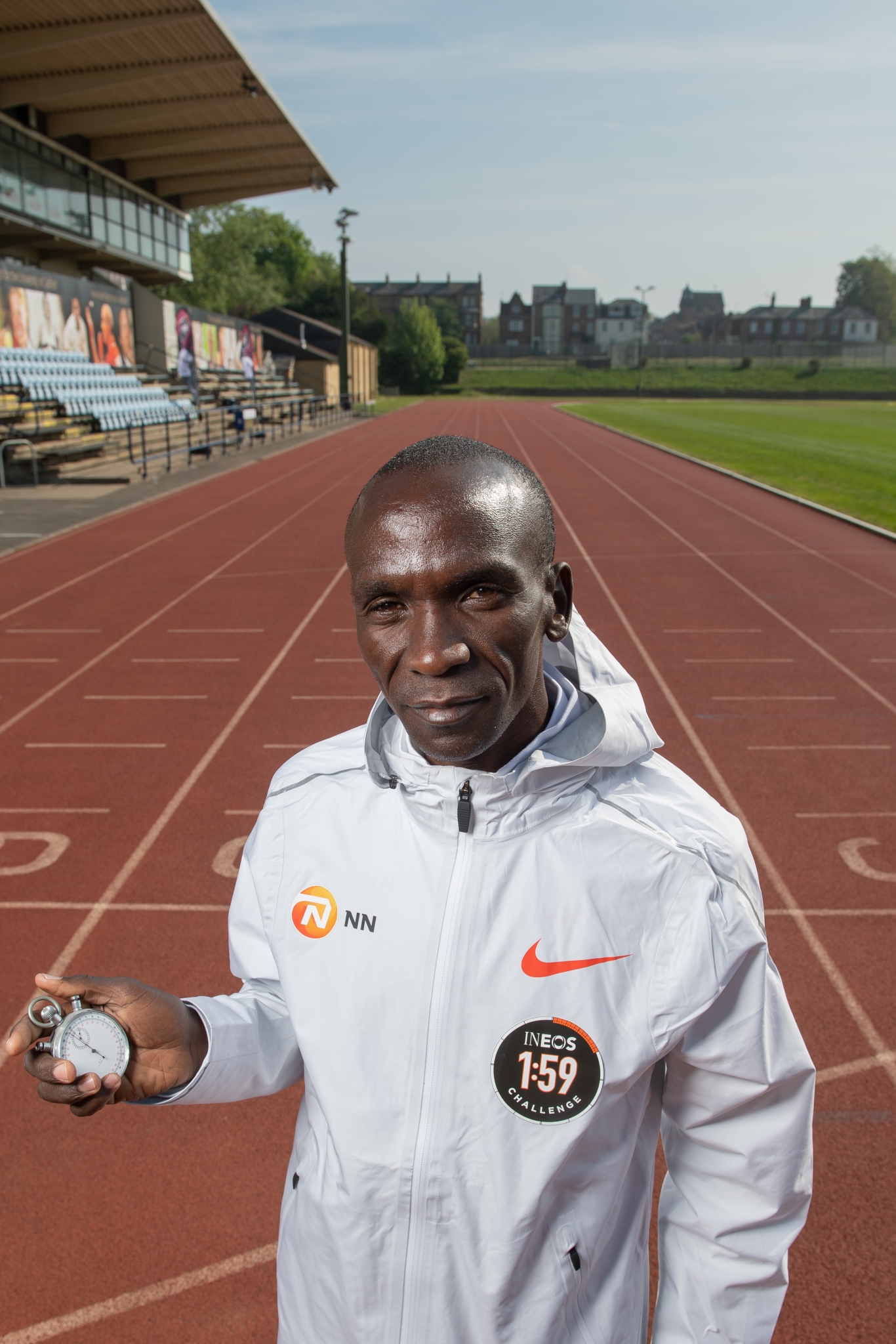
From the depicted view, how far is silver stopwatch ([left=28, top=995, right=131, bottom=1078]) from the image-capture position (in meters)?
1.37

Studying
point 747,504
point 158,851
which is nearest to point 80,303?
point 747,504

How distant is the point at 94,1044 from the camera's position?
1399 millimetres

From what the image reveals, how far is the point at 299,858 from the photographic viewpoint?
1574 mm

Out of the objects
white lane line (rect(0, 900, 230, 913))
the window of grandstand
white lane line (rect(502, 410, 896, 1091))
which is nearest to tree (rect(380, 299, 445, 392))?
the window of grandstand

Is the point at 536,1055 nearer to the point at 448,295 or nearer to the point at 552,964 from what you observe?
the point at 552,964

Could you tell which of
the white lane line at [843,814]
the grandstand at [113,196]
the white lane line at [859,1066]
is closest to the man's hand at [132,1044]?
the white lane line at [859,1066]

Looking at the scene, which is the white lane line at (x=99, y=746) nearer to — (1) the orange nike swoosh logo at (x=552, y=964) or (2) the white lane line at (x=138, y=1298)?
(2) the white lane line at (x=138, y=1298)

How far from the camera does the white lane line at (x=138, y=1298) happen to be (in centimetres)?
271

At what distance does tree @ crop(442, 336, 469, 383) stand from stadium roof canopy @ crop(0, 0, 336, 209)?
46175 mm

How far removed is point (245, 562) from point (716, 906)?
11.7 m

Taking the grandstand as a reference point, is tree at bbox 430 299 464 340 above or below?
above

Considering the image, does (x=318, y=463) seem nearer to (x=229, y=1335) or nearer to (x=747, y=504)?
(x=747, y=504)

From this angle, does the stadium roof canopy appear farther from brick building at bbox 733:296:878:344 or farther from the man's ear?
brick building at bbox 733:296:878:344

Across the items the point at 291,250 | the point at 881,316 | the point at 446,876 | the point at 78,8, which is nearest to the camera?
the point at 446,876
